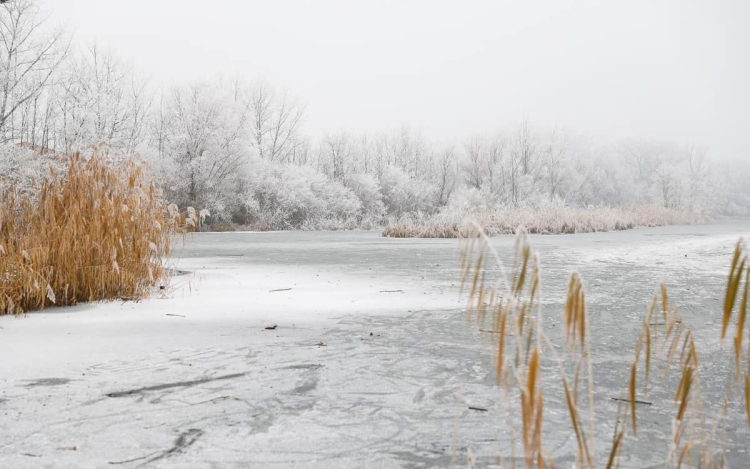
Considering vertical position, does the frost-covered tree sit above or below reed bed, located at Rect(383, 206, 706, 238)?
above

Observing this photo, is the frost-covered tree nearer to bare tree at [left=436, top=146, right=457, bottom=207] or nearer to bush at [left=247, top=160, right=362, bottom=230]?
bush at [left=247, top=160, right=362, bottom=230]

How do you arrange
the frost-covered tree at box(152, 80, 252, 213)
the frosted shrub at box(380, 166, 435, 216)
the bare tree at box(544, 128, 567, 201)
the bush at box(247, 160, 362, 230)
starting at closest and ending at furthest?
the frost-covered tree at box(152, 80, 252, 213) < the bush at box(247, 160, 362, 230) < the frosted shrub at box(380, 166, 435, 216) < the bare tree at box(544, 128, 567, 201)

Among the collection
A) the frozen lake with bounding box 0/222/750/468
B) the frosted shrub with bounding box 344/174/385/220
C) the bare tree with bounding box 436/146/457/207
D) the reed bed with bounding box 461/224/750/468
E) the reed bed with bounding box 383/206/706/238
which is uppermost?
the bare tree with bounding box 436/146/457/207

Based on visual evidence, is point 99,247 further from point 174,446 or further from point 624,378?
point 624,378

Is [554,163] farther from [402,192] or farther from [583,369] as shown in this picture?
[583,369]

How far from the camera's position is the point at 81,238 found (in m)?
4.73

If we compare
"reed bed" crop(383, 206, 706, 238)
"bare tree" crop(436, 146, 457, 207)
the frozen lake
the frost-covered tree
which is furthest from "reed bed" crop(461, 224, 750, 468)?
"bare tree" crop(436, 146, 457, 207)

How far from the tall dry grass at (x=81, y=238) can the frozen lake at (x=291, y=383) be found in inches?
9.7

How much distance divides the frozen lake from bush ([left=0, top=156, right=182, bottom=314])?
258mm

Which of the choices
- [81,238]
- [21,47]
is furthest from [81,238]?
Result: [21,47]

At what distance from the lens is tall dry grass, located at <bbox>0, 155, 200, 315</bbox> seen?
4449 millimetres

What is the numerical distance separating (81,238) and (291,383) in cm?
289

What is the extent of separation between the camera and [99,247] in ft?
15.7

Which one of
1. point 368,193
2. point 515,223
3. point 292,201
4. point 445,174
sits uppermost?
point 445,174
